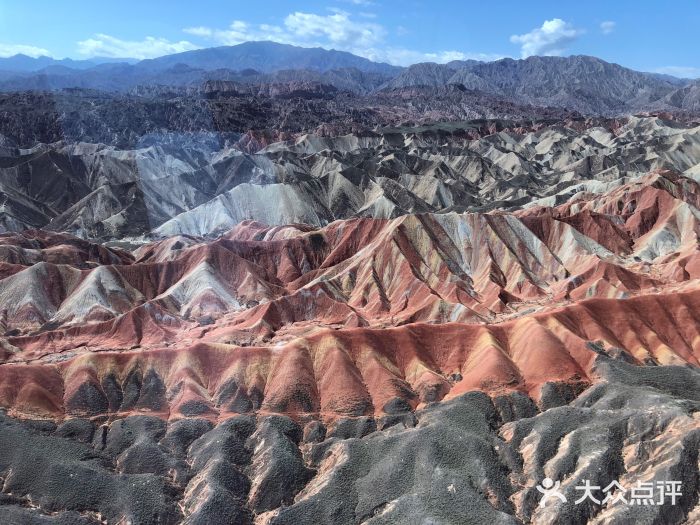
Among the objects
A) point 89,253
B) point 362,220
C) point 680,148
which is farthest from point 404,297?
point 680,148

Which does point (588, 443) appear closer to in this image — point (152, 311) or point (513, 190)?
point (152, 311)

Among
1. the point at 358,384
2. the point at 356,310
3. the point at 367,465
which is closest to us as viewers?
the point at 367,465
